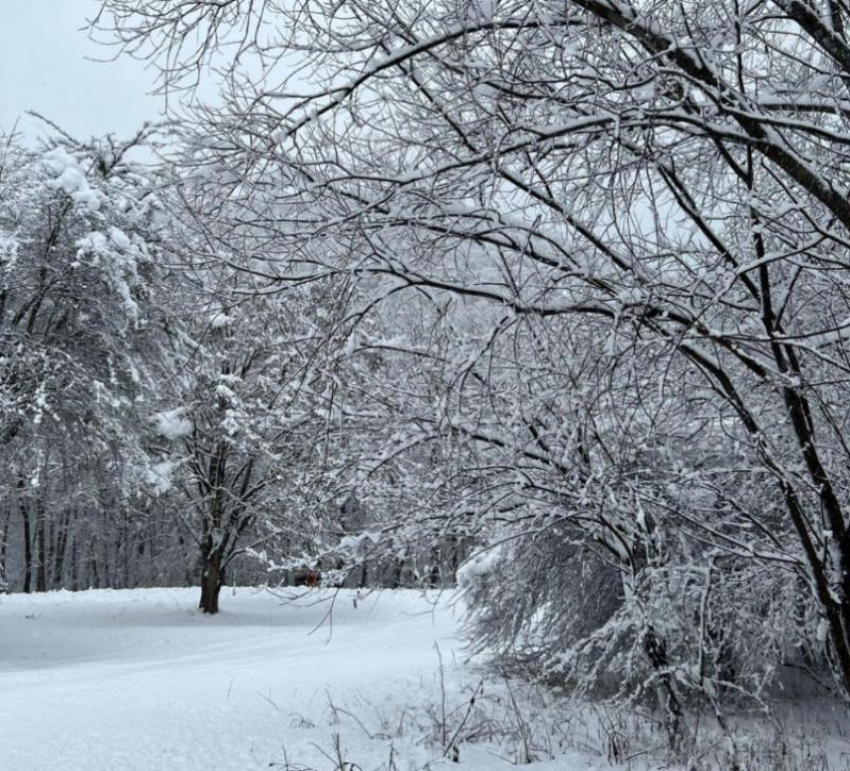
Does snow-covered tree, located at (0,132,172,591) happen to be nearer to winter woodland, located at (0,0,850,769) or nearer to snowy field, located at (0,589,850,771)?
winter woodland, located at (0,0,850,769)

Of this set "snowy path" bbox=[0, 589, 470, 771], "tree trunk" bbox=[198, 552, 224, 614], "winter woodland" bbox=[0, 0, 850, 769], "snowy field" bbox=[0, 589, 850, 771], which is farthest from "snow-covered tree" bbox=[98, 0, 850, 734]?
"tree trunk" bbox=[198, 552, 224, 614]

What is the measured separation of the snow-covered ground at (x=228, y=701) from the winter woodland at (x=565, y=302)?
0.85m

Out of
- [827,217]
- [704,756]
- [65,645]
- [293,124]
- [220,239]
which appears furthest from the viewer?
[65,645]

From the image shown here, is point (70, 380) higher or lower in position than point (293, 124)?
higher

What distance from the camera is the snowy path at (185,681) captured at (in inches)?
228

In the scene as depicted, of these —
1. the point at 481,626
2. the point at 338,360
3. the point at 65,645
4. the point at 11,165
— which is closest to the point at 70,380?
the point at 11,165

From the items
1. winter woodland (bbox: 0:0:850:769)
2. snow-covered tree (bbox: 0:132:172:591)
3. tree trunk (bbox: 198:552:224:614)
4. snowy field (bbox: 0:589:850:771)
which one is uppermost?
snow-covered tree (bbox: 0:132:172:591)

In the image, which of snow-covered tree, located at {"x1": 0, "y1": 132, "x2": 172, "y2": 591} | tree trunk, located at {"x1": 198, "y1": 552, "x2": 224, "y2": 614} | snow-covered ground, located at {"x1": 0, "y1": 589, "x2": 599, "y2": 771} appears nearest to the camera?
snow-covered ground, located at {"x1": 0, "y1": 589, "x2": 599, "y2": 771}

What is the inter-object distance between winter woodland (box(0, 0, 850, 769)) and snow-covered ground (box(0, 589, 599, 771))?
853 millimetres

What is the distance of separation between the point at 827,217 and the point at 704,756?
369 centimetres

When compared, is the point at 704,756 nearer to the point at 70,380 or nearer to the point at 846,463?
the point at 846,463

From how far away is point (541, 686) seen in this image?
9.44 meters

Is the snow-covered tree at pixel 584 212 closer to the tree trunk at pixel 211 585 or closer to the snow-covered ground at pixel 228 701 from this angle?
the snow-covered ground at pixel 228 701

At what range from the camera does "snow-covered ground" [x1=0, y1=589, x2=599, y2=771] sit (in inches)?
227
